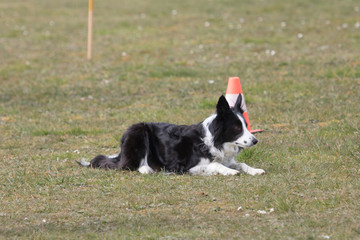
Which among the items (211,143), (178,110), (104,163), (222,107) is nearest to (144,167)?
(104,163)

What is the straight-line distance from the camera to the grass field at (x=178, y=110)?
5625 millimetres

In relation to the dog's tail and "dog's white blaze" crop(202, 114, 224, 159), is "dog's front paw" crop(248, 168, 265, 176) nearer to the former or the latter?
"dog's white blaze" crop(202, 114, 224, 159)

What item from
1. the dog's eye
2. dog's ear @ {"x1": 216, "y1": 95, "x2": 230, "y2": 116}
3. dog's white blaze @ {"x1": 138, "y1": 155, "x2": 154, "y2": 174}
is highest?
dog's ear @ {"x1": 216, "y1": 95, "x2": 230, "y2": 116}

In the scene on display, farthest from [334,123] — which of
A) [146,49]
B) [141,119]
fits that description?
[146,49]

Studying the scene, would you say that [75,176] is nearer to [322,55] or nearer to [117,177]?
[117,177]

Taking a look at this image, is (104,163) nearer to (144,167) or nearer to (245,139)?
(144,167)

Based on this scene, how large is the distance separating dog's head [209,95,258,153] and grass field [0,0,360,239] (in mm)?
446

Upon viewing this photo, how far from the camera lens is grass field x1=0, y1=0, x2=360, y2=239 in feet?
18.5

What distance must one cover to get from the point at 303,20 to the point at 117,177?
46.9 ft

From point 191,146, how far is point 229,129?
57 cm

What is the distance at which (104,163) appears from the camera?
25.2 feet

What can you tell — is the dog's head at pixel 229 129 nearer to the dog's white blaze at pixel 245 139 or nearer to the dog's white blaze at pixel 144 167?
the dog's white blaze at pixel 245 139

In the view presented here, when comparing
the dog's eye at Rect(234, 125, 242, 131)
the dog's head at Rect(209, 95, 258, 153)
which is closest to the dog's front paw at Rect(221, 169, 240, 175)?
the dog's head at Rect(209, 95, 258, 153)

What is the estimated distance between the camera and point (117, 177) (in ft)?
23.5
